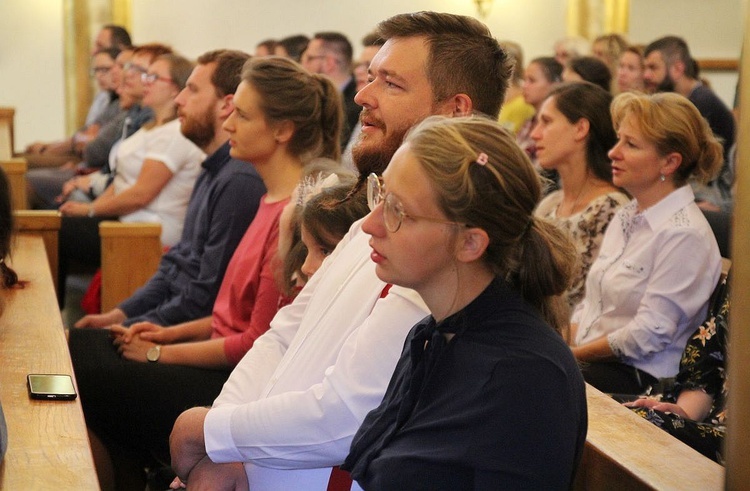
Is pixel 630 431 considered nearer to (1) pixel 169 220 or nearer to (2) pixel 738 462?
(2) pixel 738 462

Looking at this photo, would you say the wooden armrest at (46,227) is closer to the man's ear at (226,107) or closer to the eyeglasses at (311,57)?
the man's ear at (226,107)

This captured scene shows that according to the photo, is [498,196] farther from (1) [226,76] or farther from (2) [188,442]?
(1) [226,76]

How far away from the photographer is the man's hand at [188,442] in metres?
1.80

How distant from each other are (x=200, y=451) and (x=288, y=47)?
6.39 m

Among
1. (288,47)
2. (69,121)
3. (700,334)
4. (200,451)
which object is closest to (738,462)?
(200,451)

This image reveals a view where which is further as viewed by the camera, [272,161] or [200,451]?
[272,161]

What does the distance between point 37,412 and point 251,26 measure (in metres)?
7.85

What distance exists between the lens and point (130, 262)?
149 inches

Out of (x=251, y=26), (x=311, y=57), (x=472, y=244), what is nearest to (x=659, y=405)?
(x=472, y=244)

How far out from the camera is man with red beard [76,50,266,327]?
3.04m

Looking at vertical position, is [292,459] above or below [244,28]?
above

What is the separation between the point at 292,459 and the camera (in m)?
1.65

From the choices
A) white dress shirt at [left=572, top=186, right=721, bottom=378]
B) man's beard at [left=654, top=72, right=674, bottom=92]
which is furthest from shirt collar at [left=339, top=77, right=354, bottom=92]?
white dress shirt at [left=572, top=186, right=721, bottom=378]

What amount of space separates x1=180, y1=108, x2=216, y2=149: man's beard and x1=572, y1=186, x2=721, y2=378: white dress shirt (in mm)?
1323
